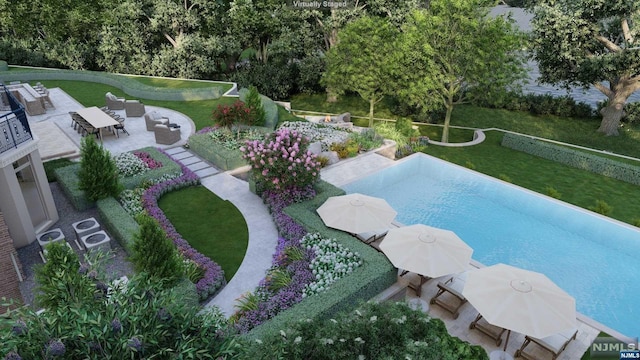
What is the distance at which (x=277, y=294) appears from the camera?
12.0 m

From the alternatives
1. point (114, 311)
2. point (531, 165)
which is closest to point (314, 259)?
point (114, 311)

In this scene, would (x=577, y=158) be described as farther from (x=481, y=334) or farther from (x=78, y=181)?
(x=78, y=181)

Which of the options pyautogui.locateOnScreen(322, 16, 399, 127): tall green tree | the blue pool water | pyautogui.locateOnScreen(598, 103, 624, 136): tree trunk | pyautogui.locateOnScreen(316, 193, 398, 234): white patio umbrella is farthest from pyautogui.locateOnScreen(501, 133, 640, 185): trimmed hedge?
pyautogui.locateOnScreen(316, 193, 398, 234): white patio umbrella

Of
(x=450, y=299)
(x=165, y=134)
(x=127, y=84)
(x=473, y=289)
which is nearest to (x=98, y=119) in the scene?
(x=165, y=134)

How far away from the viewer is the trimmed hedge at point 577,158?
81.4ft

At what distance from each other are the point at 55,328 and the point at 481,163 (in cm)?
2689

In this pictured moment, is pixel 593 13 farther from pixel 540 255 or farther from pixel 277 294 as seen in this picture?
pixel 277 294

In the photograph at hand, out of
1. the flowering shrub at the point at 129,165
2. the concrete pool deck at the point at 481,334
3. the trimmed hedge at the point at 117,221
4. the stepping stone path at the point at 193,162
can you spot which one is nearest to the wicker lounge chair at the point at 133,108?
the stepping stone path at the point at 193,162

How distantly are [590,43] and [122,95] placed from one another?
38.7 metres

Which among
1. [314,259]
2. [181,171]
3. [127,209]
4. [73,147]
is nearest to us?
[314,259]

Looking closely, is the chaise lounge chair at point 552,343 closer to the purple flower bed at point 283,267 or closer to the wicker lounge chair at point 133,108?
the purple flower bed at point 283,267

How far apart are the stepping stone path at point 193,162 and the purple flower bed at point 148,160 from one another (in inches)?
67.8

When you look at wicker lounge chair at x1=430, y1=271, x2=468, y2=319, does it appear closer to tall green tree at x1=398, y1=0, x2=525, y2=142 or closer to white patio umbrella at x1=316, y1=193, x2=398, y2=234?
white patio umbrella at x1=316, y1=193, x2=398, y2=234

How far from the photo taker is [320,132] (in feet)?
85.6
